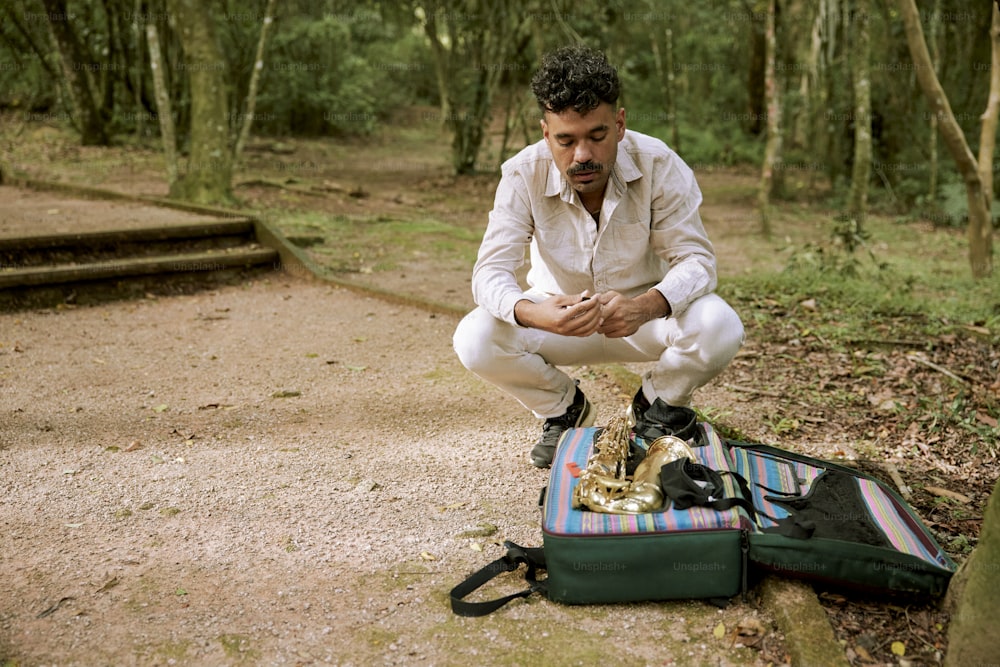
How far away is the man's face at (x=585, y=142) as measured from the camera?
117 inches

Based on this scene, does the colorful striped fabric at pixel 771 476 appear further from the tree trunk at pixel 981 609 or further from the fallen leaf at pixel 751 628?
the tree trunk at pixel 981 609

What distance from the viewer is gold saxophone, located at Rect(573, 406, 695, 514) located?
251 centimetres

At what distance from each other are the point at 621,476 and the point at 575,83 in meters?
1.30

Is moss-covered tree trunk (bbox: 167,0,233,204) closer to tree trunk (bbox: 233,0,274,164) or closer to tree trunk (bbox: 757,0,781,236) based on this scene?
tree trunk (bbox: 233,0,274,164)

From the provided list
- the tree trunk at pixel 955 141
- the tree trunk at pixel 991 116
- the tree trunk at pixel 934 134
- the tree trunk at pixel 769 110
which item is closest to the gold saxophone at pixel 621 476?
the tree trunk at pixel 955 141

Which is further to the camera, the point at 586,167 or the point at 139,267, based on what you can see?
the point at 139,267

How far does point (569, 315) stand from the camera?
2896 mm

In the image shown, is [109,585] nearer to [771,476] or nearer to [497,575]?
[497,575]

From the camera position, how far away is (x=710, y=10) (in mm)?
16969

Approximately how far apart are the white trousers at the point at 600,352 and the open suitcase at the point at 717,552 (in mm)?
634

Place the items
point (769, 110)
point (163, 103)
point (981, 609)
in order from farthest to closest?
point (769, 110), point (163, 103), point (981, 609)

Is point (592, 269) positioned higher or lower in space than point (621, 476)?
higher

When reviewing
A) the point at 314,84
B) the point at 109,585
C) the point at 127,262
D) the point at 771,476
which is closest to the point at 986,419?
the point at 771,476

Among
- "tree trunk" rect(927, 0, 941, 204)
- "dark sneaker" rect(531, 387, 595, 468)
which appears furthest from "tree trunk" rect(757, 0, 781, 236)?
"dark sneaker" rect(531, 387, 595, 468)
